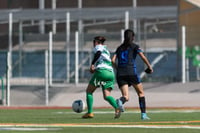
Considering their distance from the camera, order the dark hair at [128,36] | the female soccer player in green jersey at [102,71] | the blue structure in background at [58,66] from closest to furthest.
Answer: the dark hair at [128,36]
the female soccer player in green jersey at [102,71]
the blue structure in background at [58,66]

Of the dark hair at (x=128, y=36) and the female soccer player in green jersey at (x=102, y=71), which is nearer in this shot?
the dark hair at (x=128, y=36)

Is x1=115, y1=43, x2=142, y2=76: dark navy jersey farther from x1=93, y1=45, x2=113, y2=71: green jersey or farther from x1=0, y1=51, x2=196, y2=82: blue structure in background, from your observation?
x1=0, y1=51, x2=196, y2=82: blue structure in background

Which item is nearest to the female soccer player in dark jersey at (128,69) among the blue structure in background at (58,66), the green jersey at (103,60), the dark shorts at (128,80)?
the dark shorts at (128,80)

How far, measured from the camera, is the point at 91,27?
4556 centimetres

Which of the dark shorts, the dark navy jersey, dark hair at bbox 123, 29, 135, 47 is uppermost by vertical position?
dark hair at bbox 123, 29, 135, 47

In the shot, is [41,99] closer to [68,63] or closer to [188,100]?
[68,63]

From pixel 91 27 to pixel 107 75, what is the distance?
2956 cm

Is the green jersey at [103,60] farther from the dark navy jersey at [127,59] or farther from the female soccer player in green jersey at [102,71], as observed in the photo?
the dark navy jersey at [127,59]

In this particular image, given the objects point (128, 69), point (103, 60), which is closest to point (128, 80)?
point (128, 69)

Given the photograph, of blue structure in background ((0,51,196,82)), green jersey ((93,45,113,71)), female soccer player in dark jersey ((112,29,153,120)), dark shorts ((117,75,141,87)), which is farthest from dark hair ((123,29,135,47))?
blue structure in background ((0,51,196,82))

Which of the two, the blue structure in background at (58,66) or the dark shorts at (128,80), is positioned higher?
the blue structure in background at (58,66)

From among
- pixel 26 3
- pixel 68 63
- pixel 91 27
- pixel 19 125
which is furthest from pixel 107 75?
pixel 26 3

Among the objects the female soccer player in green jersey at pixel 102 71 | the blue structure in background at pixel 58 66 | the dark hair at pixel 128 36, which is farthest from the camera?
the blue structure in background at pixel 58 66

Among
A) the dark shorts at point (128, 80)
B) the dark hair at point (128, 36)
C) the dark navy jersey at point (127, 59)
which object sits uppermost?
the dark hair at point (128, 36)
